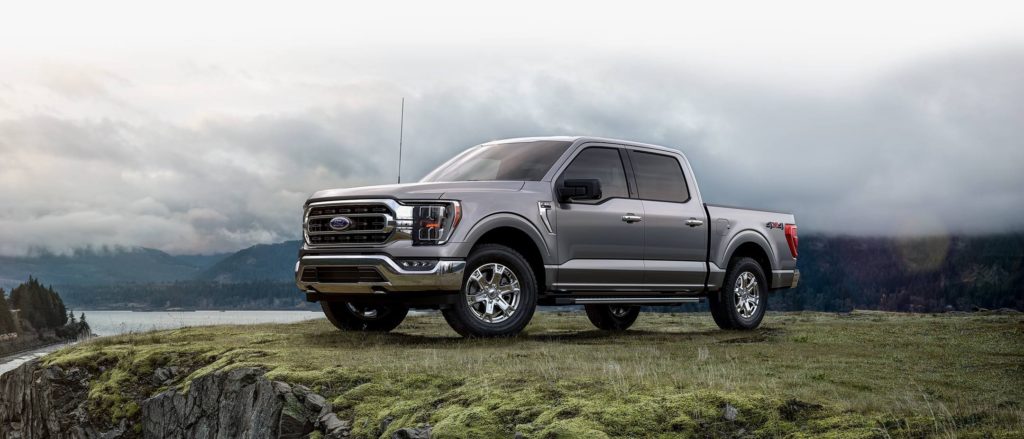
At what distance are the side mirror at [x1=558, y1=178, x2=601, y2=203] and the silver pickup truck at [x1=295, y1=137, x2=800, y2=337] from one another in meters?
0.01

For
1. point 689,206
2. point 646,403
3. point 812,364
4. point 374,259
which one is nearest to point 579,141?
point 689,206

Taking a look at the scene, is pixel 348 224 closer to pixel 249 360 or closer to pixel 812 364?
pixel 249 360

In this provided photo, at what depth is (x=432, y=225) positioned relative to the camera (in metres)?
10.1

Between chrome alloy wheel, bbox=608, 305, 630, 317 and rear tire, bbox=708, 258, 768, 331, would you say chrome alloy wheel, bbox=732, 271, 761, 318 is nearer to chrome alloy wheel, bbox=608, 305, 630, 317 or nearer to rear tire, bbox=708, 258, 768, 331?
rear tire, bbox=708, 258, 768, 331

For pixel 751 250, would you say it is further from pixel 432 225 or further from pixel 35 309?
pixel 35 309

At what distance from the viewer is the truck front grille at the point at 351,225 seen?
1020 centimetres

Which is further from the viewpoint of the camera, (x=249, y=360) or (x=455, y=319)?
(x=455, y=319)

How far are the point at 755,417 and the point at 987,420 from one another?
141 centimetres

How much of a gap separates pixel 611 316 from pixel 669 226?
9.17ft

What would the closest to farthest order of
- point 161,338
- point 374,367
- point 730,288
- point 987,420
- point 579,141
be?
point 987,420, point 374,367, point 579,141, point 161,338, point 730,288

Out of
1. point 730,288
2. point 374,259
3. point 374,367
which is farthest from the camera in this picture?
point 730,288

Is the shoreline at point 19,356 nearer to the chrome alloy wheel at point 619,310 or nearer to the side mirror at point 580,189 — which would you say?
Answer: the chrome alloy wheel at point 619,310

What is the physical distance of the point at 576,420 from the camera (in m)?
6.37

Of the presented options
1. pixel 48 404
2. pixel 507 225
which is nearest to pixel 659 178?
pixel 507 225
